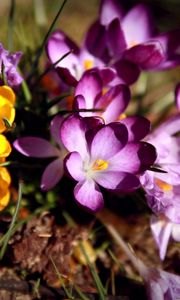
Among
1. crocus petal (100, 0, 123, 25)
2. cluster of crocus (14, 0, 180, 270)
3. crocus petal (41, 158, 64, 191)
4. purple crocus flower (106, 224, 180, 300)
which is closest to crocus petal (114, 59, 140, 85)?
cluster of crocus (14, 0, 180, 270)

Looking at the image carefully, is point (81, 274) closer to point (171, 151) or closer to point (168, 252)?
point (168, 252)

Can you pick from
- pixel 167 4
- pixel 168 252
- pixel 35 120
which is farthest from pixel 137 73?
pixel 167 4

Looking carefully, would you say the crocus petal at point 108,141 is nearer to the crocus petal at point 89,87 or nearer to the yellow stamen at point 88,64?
the crocus petal at point 89,87

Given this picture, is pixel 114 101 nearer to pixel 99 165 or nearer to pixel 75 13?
pixel 99 165

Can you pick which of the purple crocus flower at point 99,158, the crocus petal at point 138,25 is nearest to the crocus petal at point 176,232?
the purple crocus flower at point 99,158

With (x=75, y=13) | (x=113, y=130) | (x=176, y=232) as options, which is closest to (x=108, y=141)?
(x=113, y=130)
